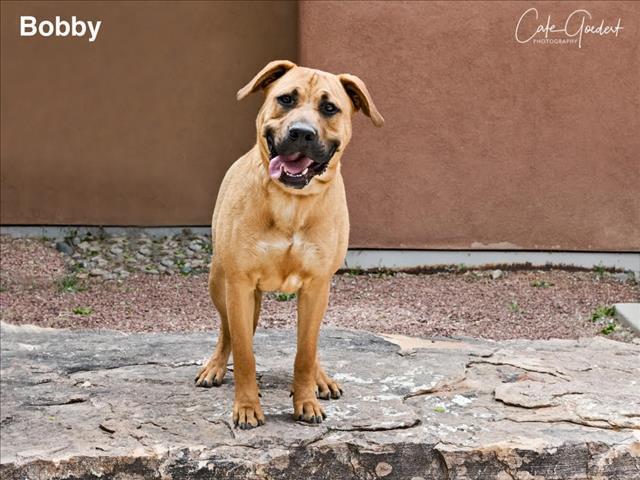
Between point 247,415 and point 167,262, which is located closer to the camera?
point 247,415

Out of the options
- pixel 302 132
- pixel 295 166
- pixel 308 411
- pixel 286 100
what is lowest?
pixel 308 411

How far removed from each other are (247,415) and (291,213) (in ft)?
2.96

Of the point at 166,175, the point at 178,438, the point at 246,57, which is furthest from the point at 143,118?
the point at 178,438

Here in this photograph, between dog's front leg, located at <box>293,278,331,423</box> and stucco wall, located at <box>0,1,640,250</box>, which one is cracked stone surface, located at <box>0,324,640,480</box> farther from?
stucco wall, located at <box>0,1,640,250</box>

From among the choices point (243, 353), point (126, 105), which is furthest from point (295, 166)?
point (126, 105)

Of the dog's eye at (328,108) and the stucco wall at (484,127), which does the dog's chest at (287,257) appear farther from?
the stucco wall at (484,127)

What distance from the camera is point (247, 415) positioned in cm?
397

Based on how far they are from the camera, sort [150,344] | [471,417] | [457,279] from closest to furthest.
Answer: [471,417]
[150,344]
[457,279]

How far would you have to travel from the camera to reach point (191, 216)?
9.82 metres

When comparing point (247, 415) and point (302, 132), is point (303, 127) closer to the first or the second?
point (302, 132)

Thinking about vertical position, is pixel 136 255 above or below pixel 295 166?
below

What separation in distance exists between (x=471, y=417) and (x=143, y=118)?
6.48 meters

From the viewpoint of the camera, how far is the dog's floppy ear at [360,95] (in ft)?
12.5

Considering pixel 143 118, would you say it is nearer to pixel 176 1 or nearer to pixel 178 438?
pixel 176 1
